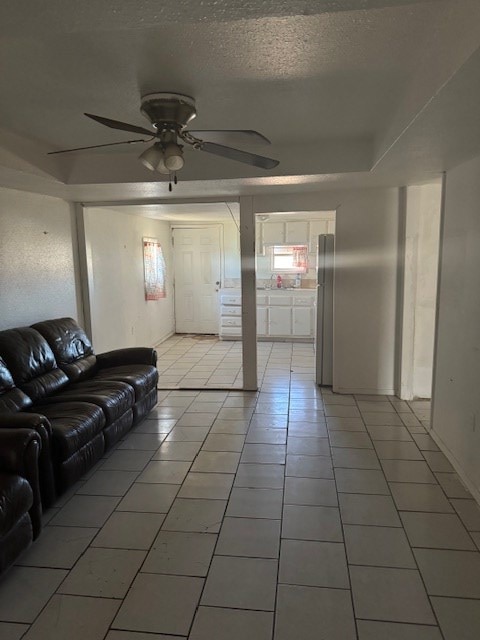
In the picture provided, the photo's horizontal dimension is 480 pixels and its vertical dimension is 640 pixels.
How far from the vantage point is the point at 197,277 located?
748cm

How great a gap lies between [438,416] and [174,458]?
1987mm

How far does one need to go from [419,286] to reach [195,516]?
2950 mm

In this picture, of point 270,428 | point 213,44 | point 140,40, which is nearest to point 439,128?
point 213,44

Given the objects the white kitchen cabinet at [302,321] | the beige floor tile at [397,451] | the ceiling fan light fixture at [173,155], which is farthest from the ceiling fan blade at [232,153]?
the white kitchen cabinet at [302,321]

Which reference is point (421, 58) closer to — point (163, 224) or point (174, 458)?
point (174, 458)

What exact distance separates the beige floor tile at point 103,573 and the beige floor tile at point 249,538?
41 centimetres

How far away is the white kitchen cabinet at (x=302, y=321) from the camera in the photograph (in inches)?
264

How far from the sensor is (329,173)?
3.21 metres

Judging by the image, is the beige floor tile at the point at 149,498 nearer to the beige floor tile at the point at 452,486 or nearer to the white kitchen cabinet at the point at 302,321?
the beige floor tile at the point at 452,486

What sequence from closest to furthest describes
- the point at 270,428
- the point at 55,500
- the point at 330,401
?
the point at 55,500, the point at 270,428, the point at 330,401

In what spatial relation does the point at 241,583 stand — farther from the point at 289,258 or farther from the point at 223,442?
the point at 289,258

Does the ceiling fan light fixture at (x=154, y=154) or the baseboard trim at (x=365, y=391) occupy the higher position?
the ceiling fan light fixture at (x=154, y=154)

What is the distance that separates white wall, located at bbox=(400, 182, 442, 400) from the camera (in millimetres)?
3962

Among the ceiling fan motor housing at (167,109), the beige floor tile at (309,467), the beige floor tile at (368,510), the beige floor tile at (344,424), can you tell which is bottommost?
the beige floor tile at (368,510)
